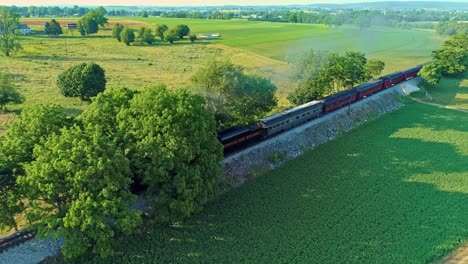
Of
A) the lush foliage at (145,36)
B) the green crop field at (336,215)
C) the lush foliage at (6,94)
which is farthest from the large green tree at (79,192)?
the lush foliage at (145,36)

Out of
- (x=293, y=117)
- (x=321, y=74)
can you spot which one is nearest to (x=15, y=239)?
(x=293, y=117)

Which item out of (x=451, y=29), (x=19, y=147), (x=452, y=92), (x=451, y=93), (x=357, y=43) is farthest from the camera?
(x=451, y=29)

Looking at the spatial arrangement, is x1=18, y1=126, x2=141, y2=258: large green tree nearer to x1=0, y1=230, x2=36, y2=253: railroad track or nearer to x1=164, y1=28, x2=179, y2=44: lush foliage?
x1=0, y1=230, x2=36, y2=253: railroad track

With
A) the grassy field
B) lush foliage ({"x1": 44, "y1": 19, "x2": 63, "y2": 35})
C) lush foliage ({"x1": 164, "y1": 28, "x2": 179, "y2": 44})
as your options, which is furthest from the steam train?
lush foliage ({"x1": 44, "y1": 19, "x2": 63, "y2": 35})

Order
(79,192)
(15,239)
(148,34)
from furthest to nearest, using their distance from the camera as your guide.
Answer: (148,34) < (15,239) < (79,192)

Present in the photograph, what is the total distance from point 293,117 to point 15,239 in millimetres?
29839

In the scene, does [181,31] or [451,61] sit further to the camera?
[181,31]

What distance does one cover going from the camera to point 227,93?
134 ft

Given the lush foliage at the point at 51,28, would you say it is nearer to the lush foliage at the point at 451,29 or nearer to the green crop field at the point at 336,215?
the green crop field at the point at 336,215

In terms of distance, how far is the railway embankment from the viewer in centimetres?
3438

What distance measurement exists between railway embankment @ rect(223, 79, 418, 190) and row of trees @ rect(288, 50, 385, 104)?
3.85 meters

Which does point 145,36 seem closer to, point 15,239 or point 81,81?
point 81,81

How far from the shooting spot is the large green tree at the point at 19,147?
22734 mm

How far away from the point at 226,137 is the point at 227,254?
1256cm
